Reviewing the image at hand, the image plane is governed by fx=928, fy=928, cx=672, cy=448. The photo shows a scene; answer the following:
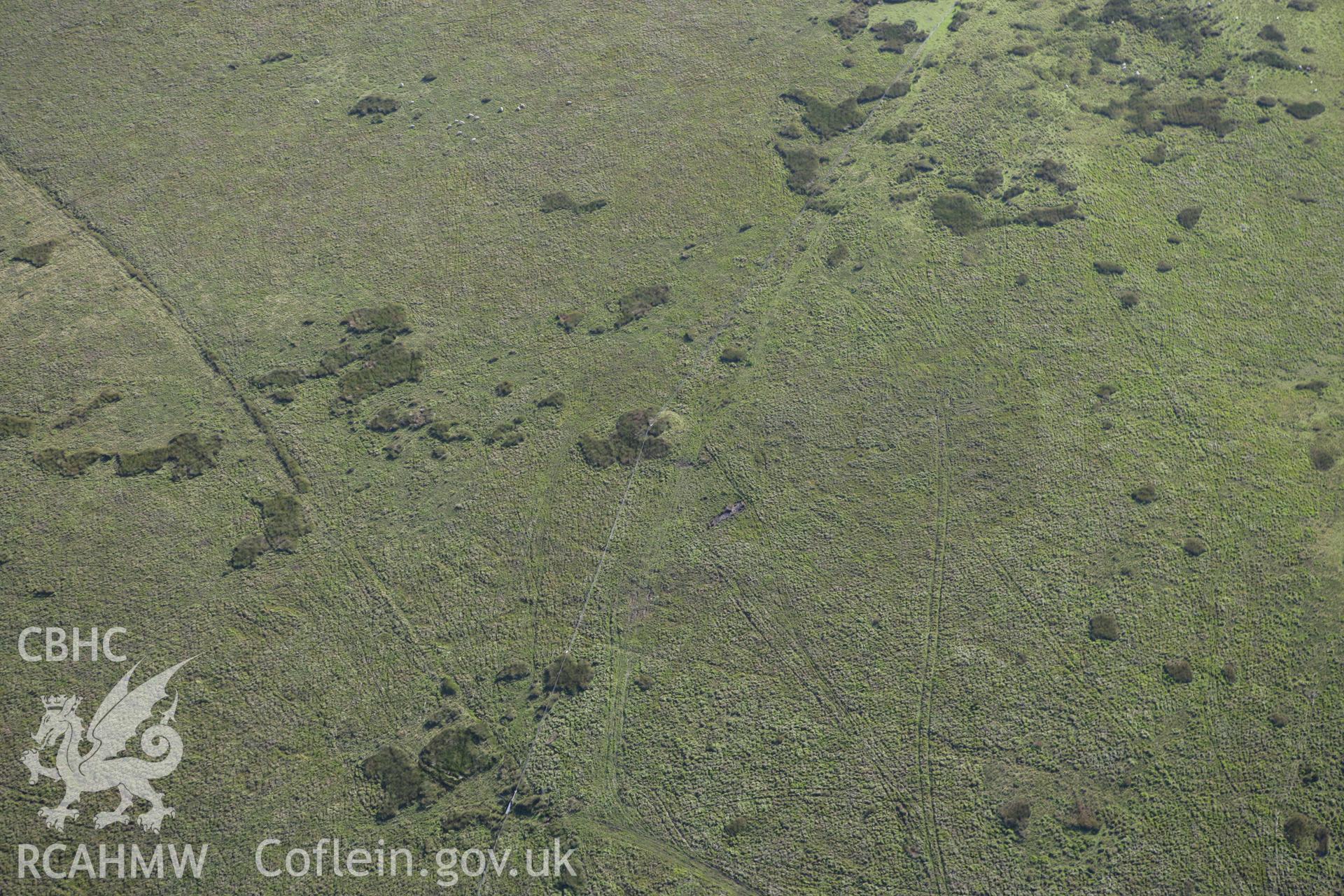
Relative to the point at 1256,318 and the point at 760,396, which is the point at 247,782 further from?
the point at 1256,318

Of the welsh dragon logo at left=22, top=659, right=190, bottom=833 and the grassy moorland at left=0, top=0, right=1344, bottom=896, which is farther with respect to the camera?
the grassy moorland at left=0, top=0, right=1344, bottom=896

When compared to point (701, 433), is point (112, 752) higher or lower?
lower

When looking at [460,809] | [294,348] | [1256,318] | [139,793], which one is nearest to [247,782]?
[139,793]

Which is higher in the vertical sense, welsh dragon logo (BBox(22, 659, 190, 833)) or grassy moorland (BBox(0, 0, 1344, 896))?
grassy moorland (BBox(0, 0, 1344, 896))

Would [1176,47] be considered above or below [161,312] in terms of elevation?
above

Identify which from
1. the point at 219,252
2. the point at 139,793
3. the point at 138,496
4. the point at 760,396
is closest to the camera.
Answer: the point at 139,793

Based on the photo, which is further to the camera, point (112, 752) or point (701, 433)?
point (701, 433)
